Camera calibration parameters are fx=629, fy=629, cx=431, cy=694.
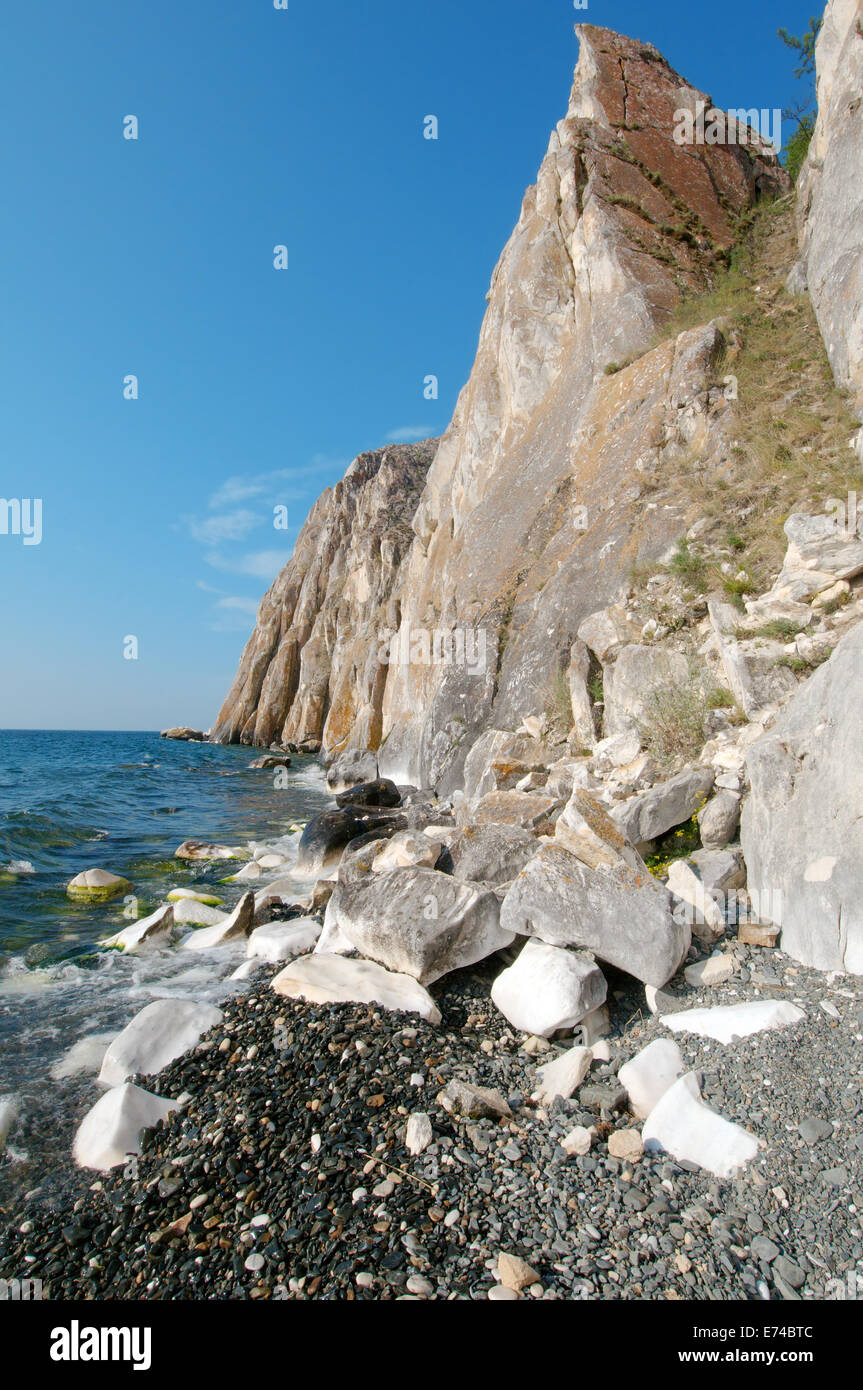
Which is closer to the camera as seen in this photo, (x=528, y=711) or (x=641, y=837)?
(x=641, y=837)

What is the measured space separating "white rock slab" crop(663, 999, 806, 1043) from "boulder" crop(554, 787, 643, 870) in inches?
48.0

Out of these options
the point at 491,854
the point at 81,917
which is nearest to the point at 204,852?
the point at 81,917

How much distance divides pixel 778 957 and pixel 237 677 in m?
71.2

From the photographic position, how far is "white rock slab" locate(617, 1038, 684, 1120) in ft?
12.3

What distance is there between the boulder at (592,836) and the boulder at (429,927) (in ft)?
2.89

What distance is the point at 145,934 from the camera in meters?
8.56

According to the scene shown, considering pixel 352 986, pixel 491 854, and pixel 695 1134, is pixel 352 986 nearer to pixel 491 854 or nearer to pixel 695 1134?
pixel 491 854

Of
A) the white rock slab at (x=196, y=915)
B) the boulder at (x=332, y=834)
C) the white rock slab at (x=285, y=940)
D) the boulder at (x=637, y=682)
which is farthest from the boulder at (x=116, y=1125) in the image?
the boulder at (x=332, y=834)

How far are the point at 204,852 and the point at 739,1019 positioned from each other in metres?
12.7

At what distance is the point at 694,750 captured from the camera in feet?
24.7

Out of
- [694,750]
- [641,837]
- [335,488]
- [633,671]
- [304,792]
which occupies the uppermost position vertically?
[335,488]
